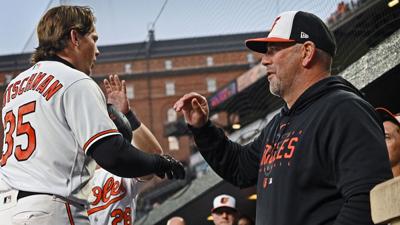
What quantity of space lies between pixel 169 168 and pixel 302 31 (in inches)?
32.4

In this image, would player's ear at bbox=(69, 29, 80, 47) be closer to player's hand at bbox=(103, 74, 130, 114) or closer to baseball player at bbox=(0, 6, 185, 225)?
baseball player at bbox=(0, 6, 185, 225)

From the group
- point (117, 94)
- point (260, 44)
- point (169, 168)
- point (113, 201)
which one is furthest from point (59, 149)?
point (113, 201)

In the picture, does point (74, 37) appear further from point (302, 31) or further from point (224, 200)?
point (224, 200)

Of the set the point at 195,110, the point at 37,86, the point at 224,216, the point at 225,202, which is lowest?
the point at 224,216

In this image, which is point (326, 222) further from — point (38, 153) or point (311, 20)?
point (38, 153)

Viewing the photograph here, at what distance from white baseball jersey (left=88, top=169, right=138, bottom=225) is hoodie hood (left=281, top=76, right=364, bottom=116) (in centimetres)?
176

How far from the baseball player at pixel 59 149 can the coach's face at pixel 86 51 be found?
4.7 inches

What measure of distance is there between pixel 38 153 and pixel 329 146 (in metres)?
1.20

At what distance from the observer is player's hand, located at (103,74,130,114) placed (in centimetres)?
389

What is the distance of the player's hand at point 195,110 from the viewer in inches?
127

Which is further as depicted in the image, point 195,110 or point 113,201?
point 113,201

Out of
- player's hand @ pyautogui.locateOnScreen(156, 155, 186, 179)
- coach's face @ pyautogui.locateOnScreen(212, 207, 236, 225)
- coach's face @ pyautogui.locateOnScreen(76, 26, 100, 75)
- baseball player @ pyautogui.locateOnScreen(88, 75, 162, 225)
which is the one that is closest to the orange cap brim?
player's hand @ pyautogui.locateOnScreen(156, 155, 186, 179)

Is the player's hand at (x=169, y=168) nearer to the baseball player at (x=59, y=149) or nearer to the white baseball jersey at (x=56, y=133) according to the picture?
the baseball player at (x=59, y=149)

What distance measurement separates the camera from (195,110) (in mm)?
3238
